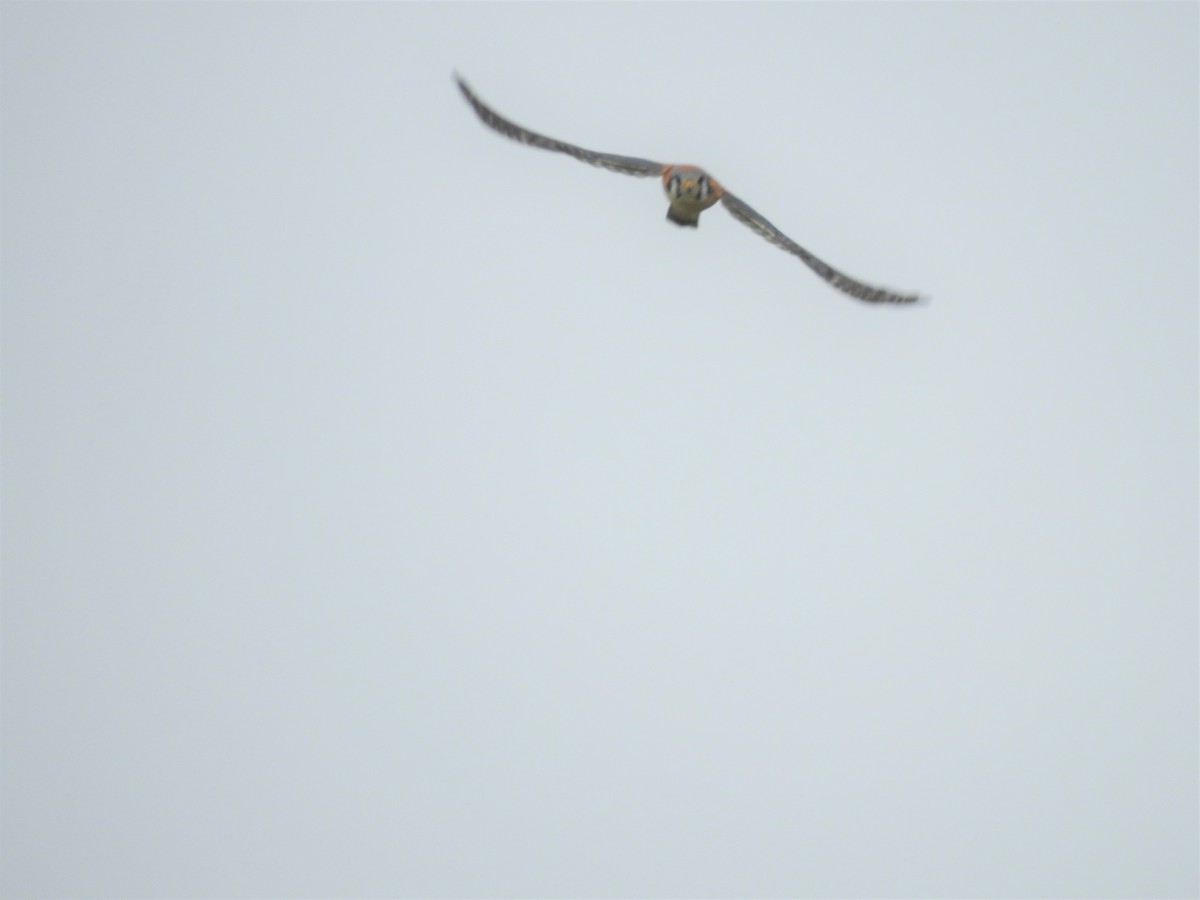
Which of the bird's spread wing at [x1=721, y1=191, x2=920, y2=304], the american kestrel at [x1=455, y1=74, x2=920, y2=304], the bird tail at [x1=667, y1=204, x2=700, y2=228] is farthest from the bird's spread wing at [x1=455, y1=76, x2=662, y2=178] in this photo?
the bird's spread wing at [x1=721, y1=191, x2=920, y2=304]

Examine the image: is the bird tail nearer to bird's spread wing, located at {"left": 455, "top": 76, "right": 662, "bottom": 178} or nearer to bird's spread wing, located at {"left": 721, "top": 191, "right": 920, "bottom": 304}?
bird's spread wing, located at {"left": 721, "top": 191, "right": 920, "bottom": 304}

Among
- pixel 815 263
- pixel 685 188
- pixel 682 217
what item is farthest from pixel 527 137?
pixel 815 263

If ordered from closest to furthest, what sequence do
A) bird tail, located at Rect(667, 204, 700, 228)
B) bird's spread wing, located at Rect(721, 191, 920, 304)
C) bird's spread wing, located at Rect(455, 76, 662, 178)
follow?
1. bird's spread wing, located at Rect(455, 76, 662, 178)
2. bird tail, located at Rect(667, 204, 700, 228)
3. bird's spread wing, located at Rect(721, 191, 920, 304)

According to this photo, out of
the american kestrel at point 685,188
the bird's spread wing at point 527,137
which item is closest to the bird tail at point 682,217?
the american kestrel at point 685,188

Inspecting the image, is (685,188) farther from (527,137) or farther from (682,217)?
(527,137)

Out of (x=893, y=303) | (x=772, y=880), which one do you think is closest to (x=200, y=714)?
(x=772, y=880)

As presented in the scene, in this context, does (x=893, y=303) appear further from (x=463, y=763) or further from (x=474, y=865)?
(x=463, y=763)

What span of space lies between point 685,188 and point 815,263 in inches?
142

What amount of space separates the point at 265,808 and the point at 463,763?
19.1m

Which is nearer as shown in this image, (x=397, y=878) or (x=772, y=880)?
(x=772, y=880)

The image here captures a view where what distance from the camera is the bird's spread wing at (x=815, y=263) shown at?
1486 inches

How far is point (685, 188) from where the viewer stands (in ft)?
120

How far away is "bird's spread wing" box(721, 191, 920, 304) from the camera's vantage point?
124 feet

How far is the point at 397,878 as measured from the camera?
156 meters
